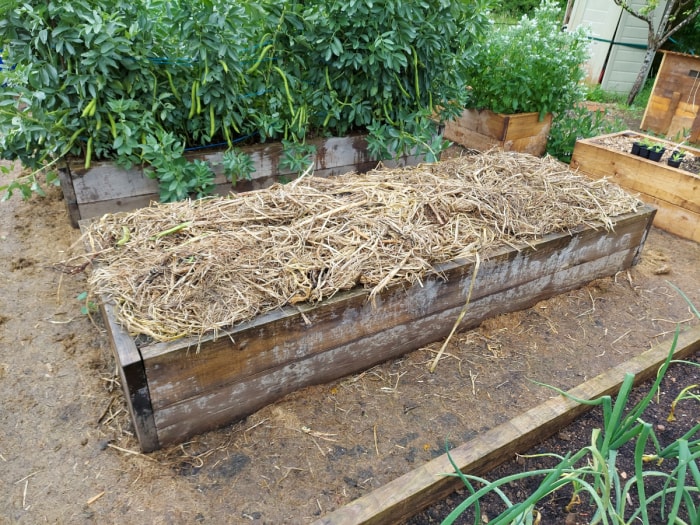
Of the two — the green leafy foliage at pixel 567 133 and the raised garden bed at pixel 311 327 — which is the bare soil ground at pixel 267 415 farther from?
the green leafy foliage at pixel 567 133

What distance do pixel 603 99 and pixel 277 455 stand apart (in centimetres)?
782

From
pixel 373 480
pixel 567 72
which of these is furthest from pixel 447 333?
pixel 567 72

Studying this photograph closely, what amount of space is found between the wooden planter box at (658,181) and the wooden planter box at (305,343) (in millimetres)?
1475

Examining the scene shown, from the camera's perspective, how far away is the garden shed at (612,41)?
793 cm

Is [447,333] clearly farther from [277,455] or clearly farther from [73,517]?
[73,517]

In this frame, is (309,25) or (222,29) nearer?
(222,29)

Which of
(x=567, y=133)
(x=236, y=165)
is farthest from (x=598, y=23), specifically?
(x=236, y=165)

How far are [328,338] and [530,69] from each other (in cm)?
352

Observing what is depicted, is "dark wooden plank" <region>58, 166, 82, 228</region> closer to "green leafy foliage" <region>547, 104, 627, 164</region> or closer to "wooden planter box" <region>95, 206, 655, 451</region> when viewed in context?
"wooden planter box" <region>95, 206, 655, 451</region>

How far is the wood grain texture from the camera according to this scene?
176 cm

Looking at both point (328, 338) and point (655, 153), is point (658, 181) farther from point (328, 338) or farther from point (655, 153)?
point (328, 338)

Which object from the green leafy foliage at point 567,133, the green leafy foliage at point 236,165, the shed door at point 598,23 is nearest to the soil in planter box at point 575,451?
the green leafy foliage at point 236,165

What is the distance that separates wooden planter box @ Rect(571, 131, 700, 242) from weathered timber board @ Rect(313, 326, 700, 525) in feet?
6.72

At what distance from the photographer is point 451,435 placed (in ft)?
6.67
